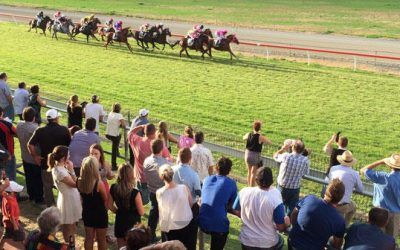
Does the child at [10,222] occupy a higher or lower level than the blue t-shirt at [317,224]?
lower

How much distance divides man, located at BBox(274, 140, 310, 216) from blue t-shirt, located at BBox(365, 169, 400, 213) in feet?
3.11

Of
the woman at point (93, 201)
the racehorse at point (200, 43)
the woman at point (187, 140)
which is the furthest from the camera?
the racehorse at point (200, 43)

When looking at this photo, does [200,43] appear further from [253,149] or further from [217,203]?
[217,203]

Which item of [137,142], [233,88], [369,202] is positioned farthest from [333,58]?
[137,142]

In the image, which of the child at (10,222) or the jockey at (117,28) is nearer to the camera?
the child at (10,222)

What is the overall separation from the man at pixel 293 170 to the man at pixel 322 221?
2.06m

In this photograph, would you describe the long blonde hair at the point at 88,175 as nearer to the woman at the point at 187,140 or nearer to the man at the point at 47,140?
the man at the point at 47,140

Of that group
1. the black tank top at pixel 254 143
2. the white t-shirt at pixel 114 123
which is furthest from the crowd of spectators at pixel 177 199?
the white t-shirt at pixel 114 123

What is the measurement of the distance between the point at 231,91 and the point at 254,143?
835 cm

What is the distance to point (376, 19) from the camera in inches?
1636

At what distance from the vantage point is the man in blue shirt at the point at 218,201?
5.93m

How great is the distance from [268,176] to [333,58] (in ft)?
66.1

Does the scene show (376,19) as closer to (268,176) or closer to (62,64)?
(62,64)

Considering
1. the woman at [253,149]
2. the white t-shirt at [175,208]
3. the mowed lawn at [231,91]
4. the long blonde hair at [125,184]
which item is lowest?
the mowed lawn at [231,91]
